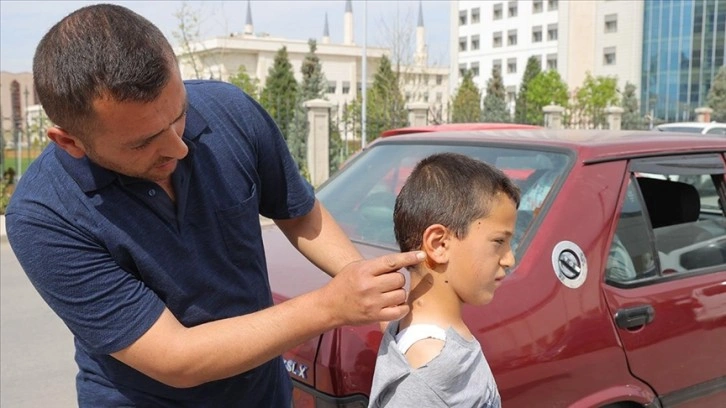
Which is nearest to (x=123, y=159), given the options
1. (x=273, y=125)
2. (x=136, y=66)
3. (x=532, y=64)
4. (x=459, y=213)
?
(x=136, y=66)

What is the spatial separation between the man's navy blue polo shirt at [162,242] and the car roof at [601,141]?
1250mm

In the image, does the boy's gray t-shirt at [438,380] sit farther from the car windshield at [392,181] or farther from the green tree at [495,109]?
the green tree at [495,109]

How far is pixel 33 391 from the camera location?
171 inches

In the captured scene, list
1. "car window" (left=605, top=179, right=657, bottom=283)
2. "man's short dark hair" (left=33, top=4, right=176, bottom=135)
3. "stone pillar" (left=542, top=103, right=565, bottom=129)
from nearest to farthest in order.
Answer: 1. "man's short dark hair" (left=33, top=4, right=176, bottom=135)
2. "car window" (left=605, top=179, right=657, bottom=283)
3. "stone pillar" (left=542, top=103, right=565, bottom=129)

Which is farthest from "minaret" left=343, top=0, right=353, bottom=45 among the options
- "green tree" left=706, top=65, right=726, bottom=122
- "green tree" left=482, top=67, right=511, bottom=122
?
"green tree" left=482, top=67, right=511, bottom=122

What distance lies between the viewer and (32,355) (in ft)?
16.4

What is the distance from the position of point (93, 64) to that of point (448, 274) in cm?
89

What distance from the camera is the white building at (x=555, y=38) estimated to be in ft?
221

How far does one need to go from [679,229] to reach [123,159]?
259 cm

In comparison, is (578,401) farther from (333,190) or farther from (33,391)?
(33,391)

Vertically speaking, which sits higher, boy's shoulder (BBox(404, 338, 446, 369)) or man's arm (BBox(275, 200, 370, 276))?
man's arm (BBox(275, 200, 370, 276))

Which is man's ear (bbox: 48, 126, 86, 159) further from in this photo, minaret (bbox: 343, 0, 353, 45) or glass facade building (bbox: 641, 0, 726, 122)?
minaret (bbox: 343, 0, 353, 45)

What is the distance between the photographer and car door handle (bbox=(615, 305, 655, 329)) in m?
2.33

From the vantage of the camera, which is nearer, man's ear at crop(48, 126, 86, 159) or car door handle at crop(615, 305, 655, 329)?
man's ear at crop(48, 126, 86, 159)
